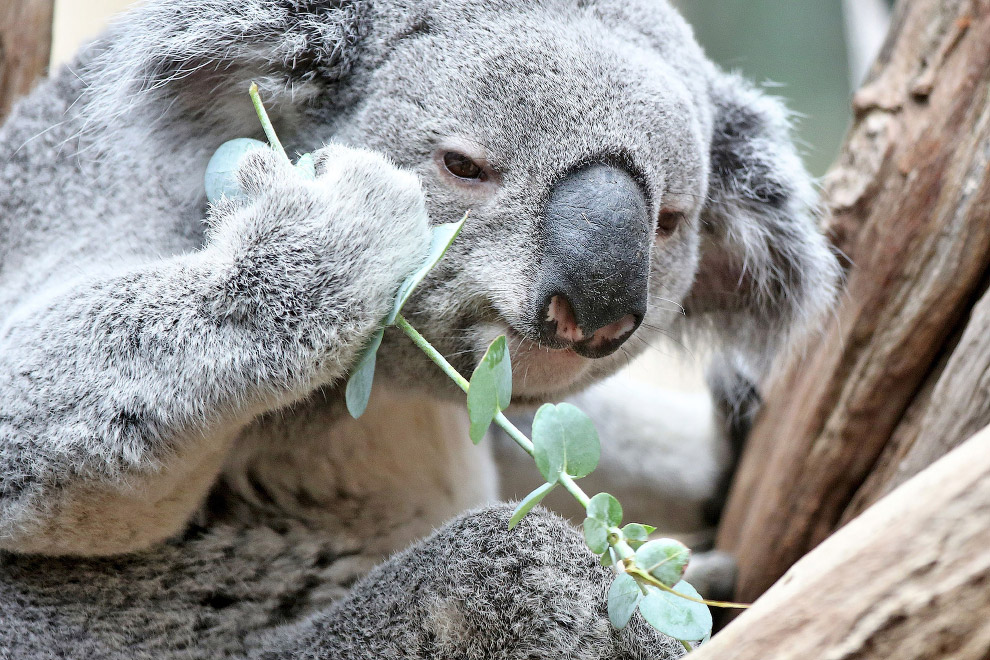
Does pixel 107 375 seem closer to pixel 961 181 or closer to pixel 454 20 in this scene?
pixel 454 20

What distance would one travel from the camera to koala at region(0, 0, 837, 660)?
1.64m

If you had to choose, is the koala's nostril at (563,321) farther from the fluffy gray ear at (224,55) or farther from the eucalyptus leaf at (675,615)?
the fluffy gray ear at (224,55)

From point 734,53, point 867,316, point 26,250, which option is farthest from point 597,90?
point 734,53

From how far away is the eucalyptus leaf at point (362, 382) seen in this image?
164 centimetres

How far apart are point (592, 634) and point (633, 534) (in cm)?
34

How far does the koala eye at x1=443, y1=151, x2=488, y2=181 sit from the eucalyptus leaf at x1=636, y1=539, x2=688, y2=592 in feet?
2.69

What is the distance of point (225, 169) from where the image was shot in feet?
6.11

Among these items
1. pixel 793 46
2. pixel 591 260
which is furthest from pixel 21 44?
pixel 793 46

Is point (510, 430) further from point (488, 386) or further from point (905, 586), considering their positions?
point (905, 586)

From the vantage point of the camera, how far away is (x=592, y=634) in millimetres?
1731

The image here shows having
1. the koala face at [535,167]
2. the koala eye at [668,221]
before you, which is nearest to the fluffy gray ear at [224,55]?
the koala face at [535,167]

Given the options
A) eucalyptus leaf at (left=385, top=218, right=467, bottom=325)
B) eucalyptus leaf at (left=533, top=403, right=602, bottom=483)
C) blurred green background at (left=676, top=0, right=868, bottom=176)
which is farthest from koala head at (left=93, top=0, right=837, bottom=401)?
blurred green background at (left=676, top=0, right=868, bottom=176)

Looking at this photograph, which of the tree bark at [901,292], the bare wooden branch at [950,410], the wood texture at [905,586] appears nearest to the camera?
the wood texture at [905,586]

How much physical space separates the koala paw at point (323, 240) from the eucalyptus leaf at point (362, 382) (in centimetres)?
6
